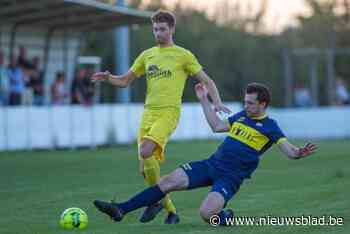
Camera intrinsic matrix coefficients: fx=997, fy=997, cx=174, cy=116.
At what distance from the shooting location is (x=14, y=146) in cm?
2620

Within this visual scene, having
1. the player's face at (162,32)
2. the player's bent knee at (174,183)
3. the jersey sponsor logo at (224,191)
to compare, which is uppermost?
the player's face at (162,32)

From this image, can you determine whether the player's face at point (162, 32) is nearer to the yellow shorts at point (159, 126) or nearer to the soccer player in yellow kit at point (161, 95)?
the soccer player in yellow kit at point (161, 95)

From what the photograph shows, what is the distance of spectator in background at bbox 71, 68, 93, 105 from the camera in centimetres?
2922

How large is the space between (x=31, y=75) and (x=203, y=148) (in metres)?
5.19

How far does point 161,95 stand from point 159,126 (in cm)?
37

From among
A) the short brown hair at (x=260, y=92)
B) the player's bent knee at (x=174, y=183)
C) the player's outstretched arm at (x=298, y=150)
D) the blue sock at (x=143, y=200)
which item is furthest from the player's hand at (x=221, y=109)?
the blue sock at (x=143, y=200)

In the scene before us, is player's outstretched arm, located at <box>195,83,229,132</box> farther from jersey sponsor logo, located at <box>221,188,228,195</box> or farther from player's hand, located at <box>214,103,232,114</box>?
jersey sponsor logo, located at <box>221,188,228,195</box>

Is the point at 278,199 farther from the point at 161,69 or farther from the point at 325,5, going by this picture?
the point at 325,5

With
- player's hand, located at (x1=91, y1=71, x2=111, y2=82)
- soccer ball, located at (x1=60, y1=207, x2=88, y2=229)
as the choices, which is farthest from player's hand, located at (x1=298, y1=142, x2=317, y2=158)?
player's hand, located at (x1=91, y1=71, x2=111, y2=82)

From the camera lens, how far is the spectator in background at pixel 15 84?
1031 inches

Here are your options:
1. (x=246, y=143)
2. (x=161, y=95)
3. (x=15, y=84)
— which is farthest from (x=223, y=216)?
(x=15, y=84)

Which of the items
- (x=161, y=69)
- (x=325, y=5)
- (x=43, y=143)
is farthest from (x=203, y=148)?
(x=325, y=5)

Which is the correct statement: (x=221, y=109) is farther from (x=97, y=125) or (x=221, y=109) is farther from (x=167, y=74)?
(x=97, y=125)

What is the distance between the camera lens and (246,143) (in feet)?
33.3
